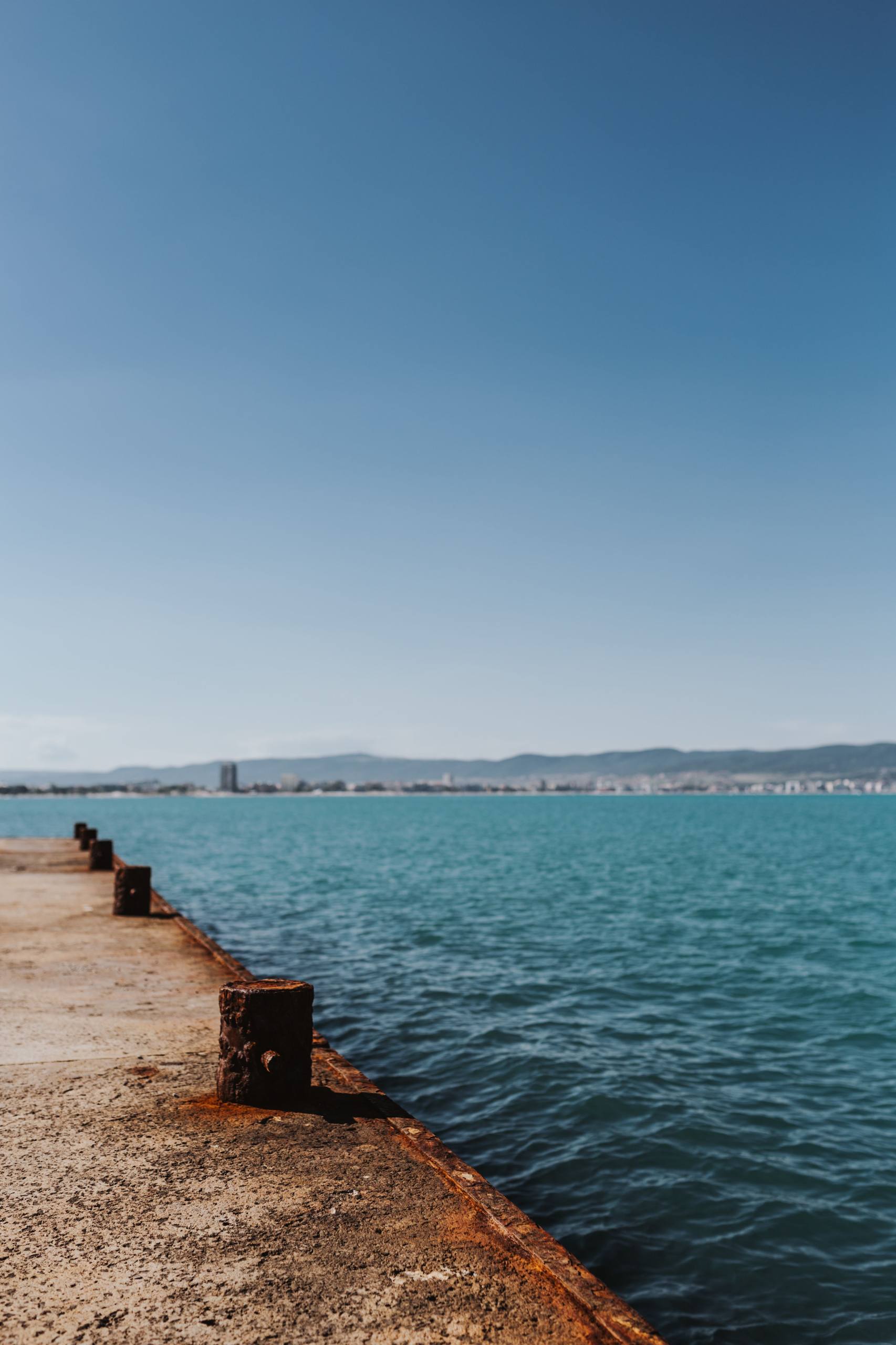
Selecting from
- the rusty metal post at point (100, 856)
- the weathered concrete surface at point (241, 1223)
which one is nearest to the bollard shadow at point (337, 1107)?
the weathered concrete surface at point (241, 1223)

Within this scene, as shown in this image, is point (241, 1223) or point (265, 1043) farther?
point (265, 1043)

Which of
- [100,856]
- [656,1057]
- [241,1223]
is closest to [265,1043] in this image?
[241,1223]

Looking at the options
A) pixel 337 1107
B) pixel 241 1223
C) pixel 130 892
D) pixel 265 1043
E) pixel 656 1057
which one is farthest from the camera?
pixel 130 892

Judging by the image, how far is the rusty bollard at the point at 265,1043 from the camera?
5.51 meters

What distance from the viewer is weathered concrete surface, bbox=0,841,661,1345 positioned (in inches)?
137

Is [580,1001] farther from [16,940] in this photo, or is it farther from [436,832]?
[436,832]

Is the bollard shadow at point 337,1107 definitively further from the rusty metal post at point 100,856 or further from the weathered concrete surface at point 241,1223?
the rusty metal post at point 100,856

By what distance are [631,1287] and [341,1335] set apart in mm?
4545

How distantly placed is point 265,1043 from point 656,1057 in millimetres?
8214

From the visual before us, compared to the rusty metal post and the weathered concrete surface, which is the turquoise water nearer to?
the weathered concrete surface

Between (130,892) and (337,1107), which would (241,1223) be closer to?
(337,1107)

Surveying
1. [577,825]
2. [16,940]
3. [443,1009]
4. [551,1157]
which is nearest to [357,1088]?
[551,1157]

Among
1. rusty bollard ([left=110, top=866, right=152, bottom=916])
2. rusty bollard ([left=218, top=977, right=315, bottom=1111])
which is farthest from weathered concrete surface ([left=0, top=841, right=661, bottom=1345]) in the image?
rusty bollard ([left=110, top=866, right=152, bottom=916])

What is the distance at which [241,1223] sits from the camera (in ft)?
13.9
